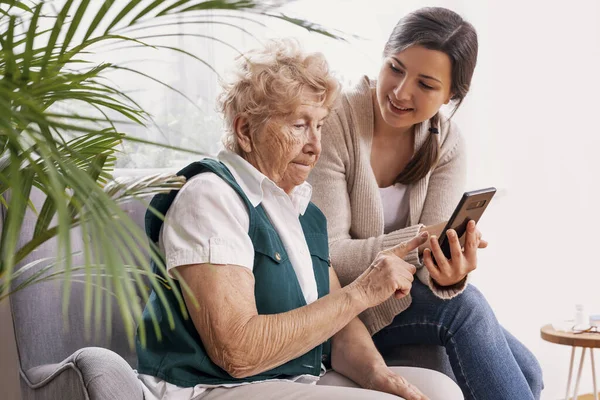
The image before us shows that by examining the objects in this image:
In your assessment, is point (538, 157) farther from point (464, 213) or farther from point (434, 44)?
point (464, 213)

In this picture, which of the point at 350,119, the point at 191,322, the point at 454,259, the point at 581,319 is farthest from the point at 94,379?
the point at 581,319

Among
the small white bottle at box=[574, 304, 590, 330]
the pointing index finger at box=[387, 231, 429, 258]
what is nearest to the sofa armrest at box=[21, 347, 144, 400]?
the pointing index finger at box=[387, 231, 429, 258]

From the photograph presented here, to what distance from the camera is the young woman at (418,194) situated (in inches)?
75.5

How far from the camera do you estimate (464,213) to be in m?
1.79

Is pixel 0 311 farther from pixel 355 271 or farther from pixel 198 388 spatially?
pixel 355 271

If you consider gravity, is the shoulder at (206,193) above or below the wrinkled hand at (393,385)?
above

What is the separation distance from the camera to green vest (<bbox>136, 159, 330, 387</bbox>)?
1.46m

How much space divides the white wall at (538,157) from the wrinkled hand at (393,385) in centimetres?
225

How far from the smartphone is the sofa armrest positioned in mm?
765

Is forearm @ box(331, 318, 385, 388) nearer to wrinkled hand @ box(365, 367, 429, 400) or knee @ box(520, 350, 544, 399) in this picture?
wrinkled hand @ box(365, 367, 429, 400)

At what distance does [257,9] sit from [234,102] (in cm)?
81

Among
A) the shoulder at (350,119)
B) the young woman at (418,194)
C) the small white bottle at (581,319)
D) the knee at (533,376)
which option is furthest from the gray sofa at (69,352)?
the small white bottle at (581,319)

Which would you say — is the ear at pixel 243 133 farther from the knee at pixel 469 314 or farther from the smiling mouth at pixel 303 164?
the knee at pixel 469 314

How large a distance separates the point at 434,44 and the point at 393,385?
36.6 inches
